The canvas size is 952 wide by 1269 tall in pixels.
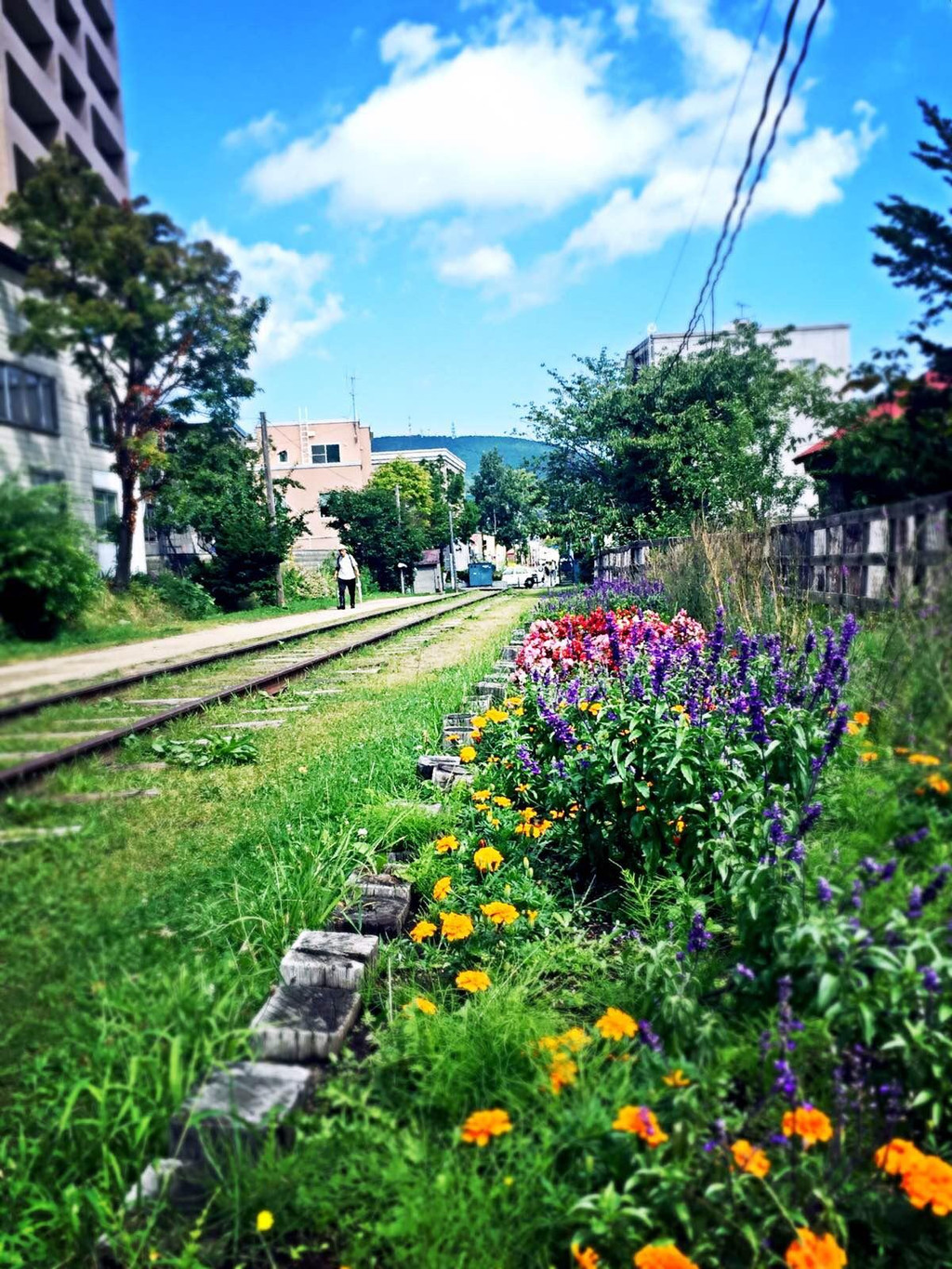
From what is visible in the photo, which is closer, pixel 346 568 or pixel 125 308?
pixel 125 308

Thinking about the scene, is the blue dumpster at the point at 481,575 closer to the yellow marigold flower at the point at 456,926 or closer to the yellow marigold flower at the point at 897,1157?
the yellow marigold flower at the point at 456,926

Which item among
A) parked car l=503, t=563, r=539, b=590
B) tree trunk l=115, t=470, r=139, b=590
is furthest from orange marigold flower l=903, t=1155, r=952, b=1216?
parked car l=503, t=563, r=539, b=590

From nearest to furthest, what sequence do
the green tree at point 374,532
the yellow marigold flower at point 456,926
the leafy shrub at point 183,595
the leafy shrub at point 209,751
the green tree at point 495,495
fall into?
the leafy shrub at point 183,595 < the yellow marigold flower at point 456,926 < the leafy shrub at point 209,751 < the green tree at point 374,532 < the green tree at point 495,495

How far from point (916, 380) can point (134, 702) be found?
6.62 meters

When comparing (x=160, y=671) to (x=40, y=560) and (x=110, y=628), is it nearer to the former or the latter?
(x=110, y=628)

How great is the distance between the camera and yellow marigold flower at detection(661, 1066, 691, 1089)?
1535 mm

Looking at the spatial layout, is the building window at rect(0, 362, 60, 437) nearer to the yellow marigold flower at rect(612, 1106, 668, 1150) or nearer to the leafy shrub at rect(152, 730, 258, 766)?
the yellow marigold flower at rect(612, 1106, 668, 1150)

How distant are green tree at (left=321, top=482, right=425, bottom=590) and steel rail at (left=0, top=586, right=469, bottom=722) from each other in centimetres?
1745

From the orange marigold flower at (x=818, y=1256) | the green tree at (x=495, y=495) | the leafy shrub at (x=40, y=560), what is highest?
the green tree at (x=495, y=495)

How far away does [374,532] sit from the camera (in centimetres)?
4616

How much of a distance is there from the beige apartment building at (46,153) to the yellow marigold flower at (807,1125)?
1537 millimetres

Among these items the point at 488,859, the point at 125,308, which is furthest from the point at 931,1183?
the point at 125,308

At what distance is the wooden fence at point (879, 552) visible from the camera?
1643 millimetres

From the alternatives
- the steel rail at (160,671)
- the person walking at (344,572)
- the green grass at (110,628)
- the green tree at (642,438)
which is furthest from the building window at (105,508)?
the person walking at (344,572)
